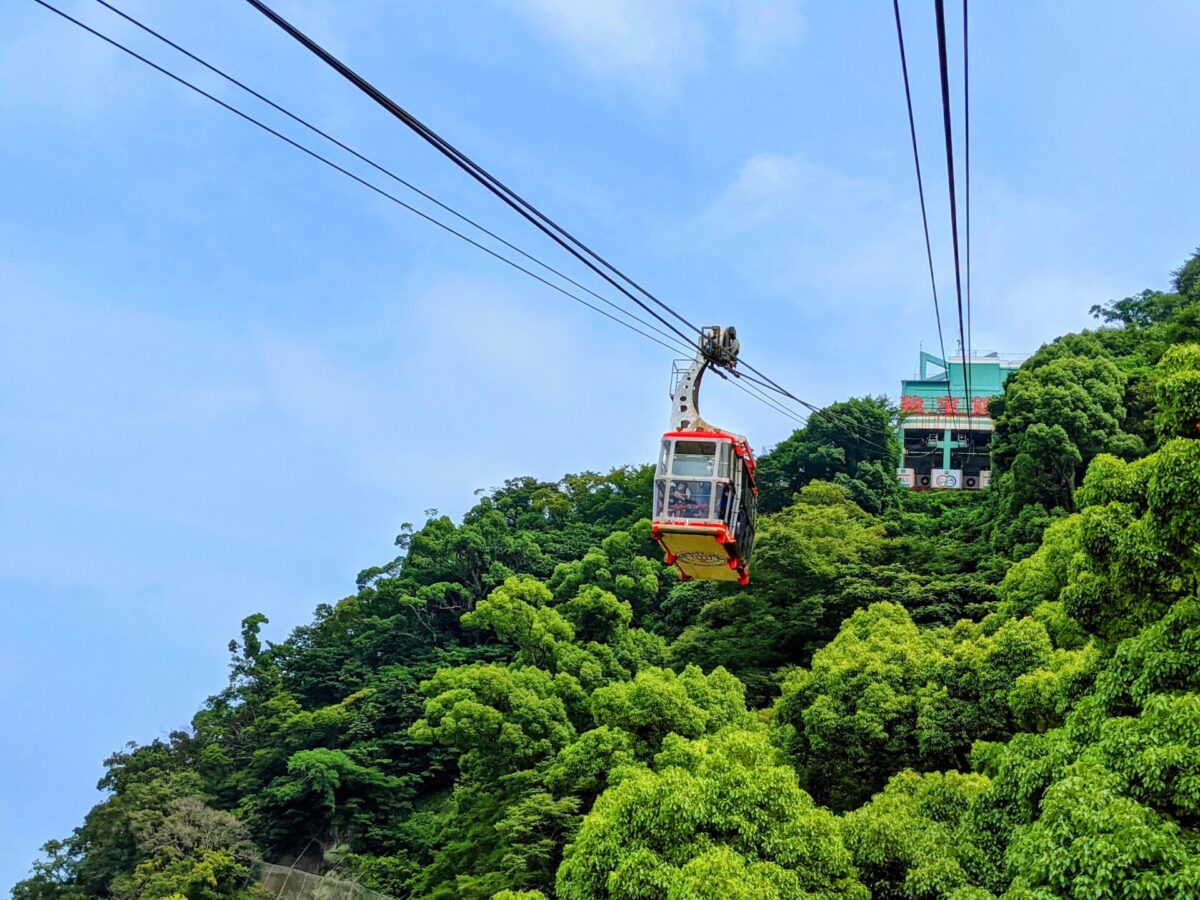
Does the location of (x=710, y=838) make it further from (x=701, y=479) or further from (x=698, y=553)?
(x=701, y=479)

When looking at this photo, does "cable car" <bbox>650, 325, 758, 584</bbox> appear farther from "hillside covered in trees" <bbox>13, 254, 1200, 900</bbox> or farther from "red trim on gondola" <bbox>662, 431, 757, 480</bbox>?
"hillside covered in trees" <bbox>13, 254, 1200, 900</bbox>

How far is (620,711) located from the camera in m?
17.6

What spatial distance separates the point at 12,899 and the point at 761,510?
22.7 meters

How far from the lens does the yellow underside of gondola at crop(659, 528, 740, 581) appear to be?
13.2 m

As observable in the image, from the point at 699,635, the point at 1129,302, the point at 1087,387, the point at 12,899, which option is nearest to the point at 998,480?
the point at 1087,387

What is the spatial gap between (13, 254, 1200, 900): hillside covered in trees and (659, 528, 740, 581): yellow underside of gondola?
226 centimetres

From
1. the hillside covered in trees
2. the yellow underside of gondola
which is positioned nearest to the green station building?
the hillside covered in trees

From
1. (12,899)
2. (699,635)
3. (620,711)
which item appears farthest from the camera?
(12,899)

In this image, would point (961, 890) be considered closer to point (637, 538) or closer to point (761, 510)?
point (637, 538)

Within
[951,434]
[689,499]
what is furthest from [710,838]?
[951,434]

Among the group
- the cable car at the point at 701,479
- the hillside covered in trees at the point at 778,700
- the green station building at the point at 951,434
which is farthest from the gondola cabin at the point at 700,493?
the green station building at the point at 951,434

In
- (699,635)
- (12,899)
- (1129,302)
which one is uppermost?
(1129,302)

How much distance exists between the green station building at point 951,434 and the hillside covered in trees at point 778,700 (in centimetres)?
550

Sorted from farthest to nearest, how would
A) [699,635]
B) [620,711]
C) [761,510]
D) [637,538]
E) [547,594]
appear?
1. [761,510]
2. [637,538]
3. [699,635]
4. [547,594]
5. [620,711]
